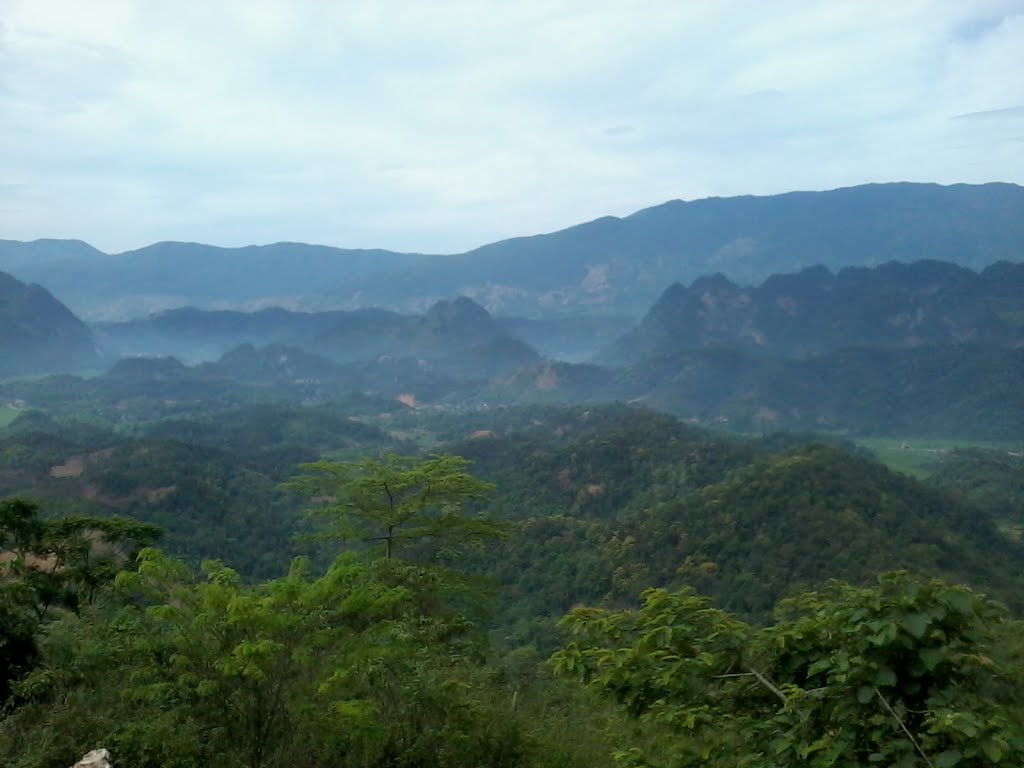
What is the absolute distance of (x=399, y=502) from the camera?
14.0m

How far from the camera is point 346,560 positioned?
818 centimetres

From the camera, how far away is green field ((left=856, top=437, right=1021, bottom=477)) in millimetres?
80000

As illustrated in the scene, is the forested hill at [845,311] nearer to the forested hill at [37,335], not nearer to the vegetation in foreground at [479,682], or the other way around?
the forested hill at [37,335]

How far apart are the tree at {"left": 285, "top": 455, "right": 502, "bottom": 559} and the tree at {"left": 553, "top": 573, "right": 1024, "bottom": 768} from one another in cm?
775

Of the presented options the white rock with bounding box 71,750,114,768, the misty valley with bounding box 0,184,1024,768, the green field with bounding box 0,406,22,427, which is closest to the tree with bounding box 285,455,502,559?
the misty valley with bounding box 0,184,1024,768

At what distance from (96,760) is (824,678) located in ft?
17.7

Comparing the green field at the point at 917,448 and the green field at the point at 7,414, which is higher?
the green field at the point at 7,414

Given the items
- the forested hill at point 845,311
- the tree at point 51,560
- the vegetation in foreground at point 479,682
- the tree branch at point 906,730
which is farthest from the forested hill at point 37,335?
the tree branch at point 906,730

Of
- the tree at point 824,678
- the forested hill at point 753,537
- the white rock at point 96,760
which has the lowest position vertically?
the forested hill at point 753,537

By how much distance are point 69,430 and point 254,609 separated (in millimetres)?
88775

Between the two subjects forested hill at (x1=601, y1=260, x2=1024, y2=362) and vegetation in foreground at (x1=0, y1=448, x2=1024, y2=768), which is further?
forested hill at (x1=601, y1=260, x2=1024, y2=362)

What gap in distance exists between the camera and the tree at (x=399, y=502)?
13.2m

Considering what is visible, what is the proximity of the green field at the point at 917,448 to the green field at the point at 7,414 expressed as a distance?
Result: 340 feet

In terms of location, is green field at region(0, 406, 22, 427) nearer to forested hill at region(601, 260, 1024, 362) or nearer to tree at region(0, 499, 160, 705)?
tree at region(0, 499, 160, 705)
